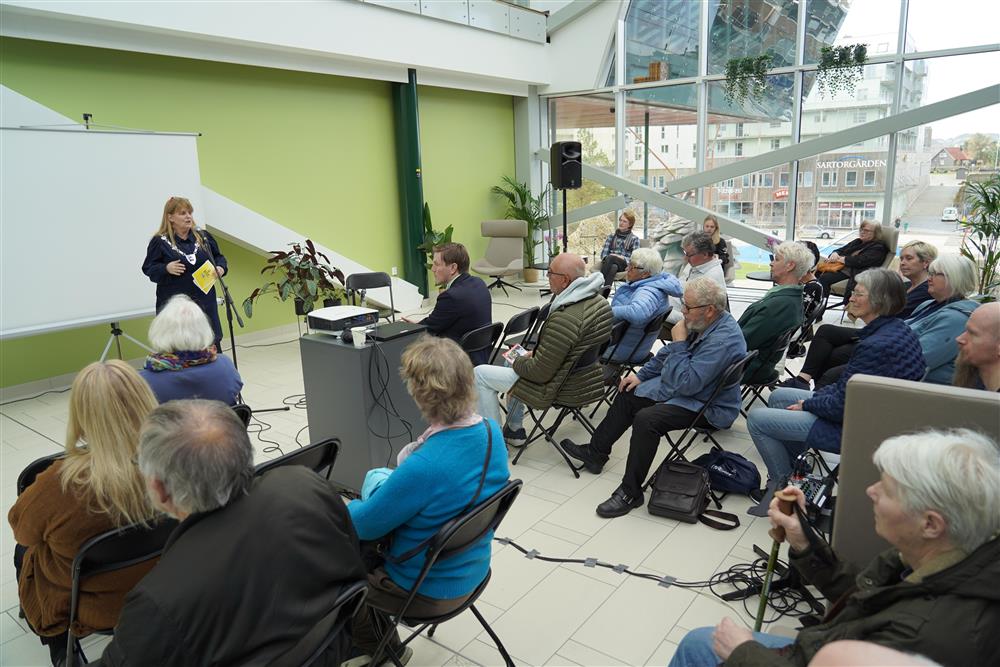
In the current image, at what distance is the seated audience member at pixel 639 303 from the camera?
14.6ft

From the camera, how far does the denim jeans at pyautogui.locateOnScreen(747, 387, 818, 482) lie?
3209 mm

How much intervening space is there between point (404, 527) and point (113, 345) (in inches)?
223

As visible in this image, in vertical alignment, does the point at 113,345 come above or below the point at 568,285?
below

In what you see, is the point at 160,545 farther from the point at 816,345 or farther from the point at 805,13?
the point at 805,13

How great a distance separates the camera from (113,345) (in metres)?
6.44

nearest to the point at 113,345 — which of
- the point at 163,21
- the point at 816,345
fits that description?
the point at 163,21

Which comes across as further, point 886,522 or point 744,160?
point 744,160

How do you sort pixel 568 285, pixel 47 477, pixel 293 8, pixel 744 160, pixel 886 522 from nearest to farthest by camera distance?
pixel 886 522, pixel 47 477, pixel 568 285, pixel 293 8, pixel 744 160

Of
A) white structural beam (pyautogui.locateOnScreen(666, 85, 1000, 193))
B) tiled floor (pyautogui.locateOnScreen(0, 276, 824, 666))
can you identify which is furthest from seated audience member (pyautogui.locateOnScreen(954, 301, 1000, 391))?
white structural beam (pyautogui.locateOnScreen(666, 85, 1000, 193))

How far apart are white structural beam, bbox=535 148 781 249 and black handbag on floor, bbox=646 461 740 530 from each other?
6317 mm

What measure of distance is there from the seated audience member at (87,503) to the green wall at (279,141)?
4412 millimetres

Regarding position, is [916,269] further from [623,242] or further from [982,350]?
[623,242]

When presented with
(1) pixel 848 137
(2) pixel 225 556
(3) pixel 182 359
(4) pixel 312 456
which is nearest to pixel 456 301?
(3) pixel 182 359

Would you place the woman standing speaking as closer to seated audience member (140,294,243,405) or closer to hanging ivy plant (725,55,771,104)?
seated audience member (140,294,243,405)
